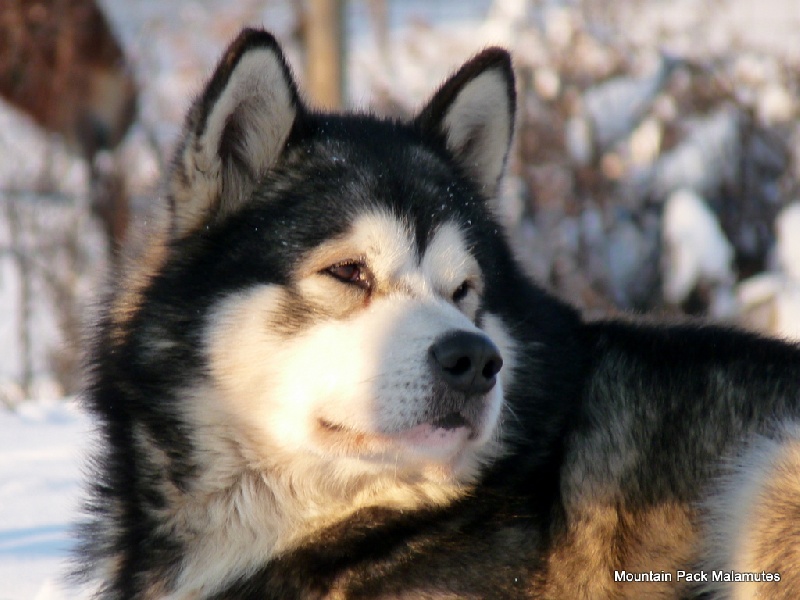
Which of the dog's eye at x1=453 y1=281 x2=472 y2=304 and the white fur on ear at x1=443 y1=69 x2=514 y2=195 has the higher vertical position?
the white fur on ear at x1=443 y1=69 x2=514 y2=195

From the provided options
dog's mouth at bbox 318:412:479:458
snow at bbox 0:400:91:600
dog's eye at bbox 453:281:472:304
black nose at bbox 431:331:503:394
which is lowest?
snow at bbox 0:400:91:600

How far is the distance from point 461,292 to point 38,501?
1860mm

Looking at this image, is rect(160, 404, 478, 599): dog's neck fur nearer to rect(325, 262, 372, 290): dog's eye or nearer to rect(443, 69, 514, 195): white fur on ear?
rect(325, 262, 372, 290): dog's eye

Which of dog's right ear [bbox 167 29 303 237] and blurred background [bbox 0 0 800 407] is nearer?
dog's right ear [bbox 167 29 303 237]

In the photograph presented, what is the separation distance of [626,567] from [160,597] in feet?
4.02

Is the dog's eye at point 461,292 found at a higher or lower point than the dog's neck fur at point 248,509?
higher

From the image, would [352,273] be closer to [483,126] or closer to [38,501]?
[483,126]

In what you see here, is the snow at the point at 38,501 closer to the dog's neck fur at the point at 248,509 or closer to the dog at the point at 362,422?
the dog at the point at 362,422

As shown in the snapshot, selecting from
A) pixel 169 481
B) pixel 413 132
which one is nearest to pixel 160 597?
pixel 169 481

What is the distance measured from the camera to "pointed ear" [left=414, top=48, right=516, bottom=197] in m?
2.92

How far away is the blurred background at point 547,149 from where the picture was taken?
7668 millimetres

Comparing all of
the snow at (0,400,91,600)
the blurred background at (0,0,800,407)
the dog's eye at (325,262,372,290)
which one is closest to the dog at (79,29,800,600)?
the dog's eye at (325,262,372,290)

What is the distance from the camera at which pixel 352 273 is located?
2504mm

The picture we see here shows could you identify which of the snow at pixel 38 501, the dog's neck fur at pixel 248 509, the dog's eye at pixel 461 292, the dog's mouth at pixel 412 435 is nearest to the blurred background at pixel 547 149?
the snow at pixel 38 501
